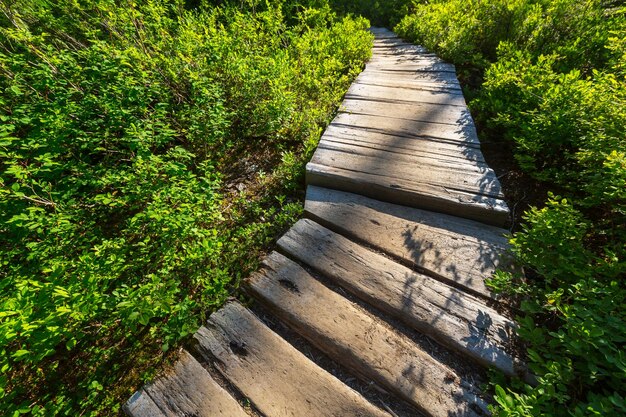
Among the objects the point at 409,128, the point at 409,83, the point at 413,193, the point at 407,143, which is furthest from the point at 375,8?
the point at 413,193

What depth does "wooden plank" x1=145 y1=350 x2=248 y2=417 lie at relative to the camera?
68.4 inches

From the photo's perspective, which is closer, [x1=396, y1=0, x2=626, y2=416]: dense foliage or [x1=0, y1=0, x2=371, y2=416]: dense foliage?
[x1=396, y1=0, x2=626, y2=416]: dense foliage

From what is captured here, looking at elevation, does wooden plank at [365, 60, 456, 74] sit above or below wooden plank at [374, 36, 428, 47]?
below

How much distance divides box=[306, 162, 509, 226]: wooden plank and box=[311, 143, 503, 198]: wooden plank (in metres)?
0.07

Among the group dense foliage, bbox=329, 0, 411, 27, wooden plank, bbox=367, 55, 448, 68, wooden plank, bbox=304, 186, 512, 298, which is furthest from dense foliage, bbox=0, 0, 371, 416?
dense foliage, bbox=329, 0, 411, 27

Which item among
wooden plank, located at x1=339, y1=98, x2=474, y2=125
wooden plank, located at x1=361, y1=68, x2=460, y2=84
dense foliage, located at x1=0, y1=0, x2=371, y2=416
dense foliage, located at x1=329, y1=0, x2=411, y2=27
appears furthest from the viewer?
dense foliage, located at x1=329, y1=0, x2=411, y2=27

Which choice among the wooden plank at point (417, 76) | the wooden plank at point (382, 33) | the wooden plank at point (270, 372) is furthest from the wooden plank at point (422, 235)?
the wooden plank at point (382, 33)

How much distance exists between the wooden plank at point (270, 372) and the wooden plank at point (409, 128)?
2870mm

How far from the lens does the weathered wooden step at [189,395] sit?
5.70 feet

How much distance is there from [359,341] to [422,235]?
1170 mm

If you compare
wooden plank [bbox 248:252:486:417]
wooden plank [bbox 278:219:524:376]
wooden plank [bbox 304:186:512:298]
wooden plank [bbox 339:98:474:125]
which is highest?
wooden plank [bbox 339:98:474:125]

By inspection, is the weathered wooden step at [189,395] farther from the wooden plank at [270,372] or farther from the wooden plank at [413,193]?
the wooden plank at [413,193]

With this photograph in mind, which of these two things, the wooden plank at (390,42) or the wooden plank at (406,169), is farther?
the wooden plank at (390,42)

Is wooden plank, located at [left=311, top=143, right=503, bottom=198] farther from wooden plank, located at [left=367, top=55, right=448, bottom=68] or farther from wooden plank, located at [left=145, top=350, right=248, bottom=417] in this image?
wooden plank, located at [left=367, top=55, right=448, bottom=68]
